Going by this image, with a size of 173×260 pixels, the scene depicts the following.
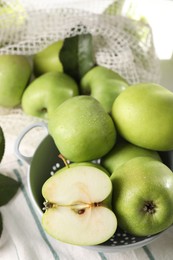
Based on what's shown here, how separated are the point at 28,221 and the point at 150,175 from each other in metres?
0.21

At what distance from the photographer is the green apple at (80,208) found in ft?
1.41

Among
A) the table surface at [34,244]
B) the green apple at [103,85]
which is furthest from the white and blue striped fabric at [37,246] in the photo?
the green apple at [103,85]

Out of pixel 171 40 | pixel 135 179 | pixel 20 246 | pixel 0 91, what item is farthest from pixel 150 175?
pixel 171 40

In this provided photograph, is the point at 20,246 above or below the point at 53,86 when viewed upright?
below

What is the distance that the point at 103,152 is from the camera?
53 centimetres

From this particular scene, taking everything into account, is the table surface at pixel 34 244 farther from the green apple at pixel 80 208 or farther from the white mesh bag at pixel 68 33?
the white mesh bag at pixel 68 33

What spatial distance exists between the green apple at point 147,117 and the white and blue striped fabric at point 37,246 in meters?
0.13

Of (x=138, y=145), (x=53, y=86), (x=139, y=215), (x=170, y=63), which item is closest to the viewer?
(x=139, y=215)

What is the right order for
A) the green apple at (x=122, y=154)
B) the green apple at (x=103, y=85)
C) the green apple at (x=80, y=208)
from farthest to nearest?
the green apple at (x=103, y=85)
the green apple at (x=122, y=154)
the green apple at (x=80, y=208)

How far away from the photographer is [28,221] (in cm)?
57

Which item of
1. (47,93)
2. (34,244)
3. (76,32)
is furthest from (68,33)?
(34,244)

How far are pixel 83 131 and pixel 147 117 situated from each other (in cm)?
9

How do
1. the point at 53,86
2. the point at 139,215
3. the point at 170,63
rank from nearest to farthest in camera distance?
the point at 139,215
the point at 53,86
the point at 170,63

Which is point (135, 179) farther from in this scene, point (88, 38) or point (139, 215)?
point (88, 38)
